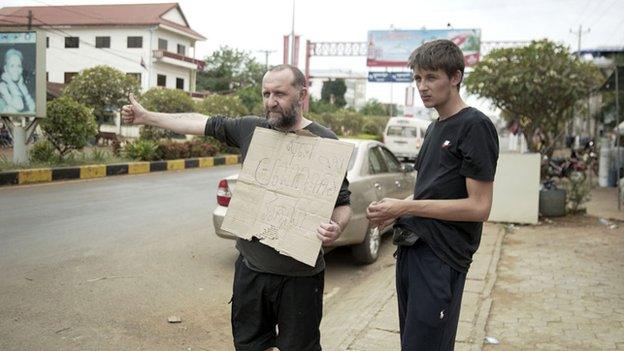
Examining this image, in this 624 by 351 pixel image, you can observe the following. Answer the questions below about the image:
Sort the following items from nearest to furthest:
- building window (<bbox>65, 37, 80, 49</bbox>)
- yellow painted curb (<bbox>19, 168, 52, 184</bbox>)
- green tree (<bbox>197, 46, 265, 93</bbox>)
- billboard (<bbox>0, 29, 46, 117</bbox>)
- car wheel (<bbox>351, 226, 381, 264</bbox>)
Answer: car wheel (<bbox>351, 226, 381, 264</bbox>), yellow painted curb (<bbox>19, 168, 52, 184</bbox>), billboard (<bbox>0, 29, 46, 117</bbox>), building window (<bbox>65, 37, 80, 49</bbox>), green tree (<bbox>197, 46, 265, 93</bbox>)

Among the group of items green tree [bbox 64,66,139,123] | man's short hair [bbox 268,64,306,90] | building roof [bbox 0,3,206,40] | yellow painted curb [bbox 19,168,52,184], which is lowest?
yellow painted curb [bbox 19,168,52,184]

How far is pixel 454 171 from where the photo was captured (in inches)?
84.4

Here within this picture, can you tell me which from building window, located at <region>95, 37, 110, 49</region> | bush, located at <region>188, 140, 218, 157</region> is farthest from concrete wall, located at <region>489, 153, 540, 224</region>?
building window, located at <region>95, 37, 110, 49</region>

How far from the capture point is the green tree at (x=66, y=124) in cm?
1312

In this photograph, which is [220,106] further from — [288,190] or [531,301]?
[288,190]

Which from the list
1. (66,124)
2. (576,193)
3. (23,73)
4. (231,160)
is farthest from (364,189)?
(231,160)

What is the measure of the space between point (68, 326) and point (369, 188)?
340 cm

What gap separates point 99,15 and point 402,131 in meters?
28.6

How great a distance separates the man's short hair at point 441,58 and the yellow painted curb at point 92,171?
40.1 ft

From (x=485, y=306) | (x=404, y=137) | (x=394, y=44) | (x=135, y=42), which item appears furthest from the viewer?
(x=135, y=42)

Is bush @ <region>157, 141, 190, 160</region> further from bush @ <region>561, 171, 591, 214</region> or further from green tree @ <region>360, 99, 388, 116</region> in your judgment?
green tree @ <region>360, 99, 388, 116</region>

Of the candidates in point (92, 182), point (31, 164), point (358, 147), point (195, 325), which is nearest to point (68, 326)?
point (195, 325)

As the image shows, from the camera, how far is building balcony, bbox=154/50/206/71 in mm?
39562

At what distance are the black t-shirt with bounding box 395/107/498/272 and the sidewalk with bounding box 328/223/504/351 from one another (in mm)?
1607
